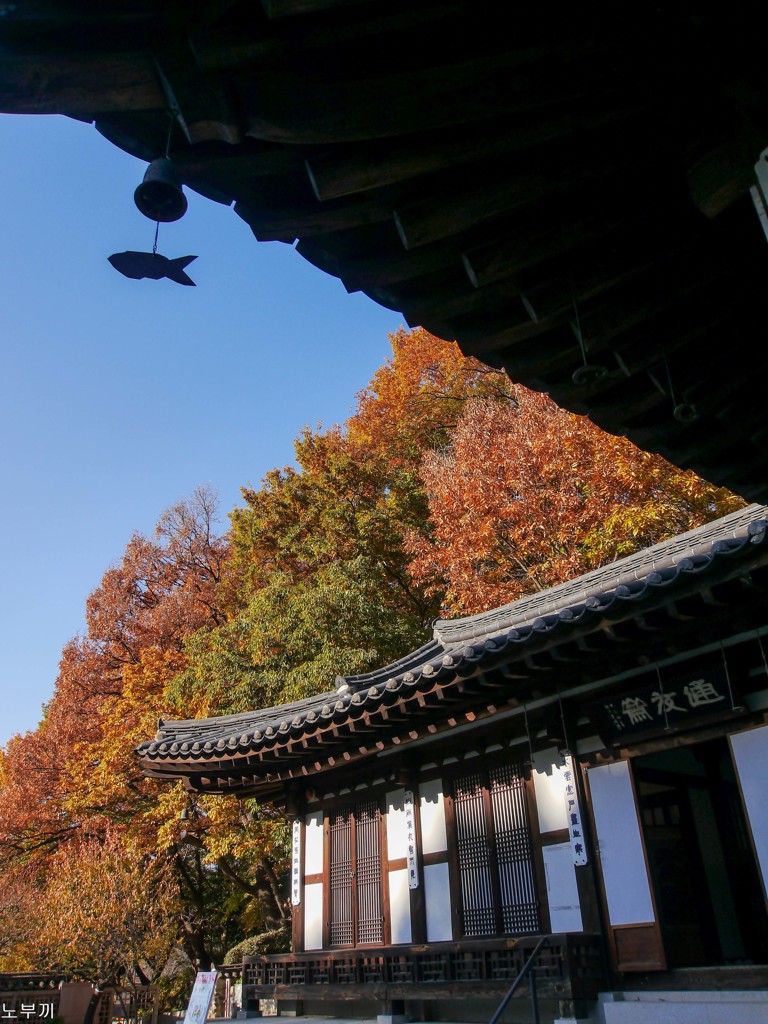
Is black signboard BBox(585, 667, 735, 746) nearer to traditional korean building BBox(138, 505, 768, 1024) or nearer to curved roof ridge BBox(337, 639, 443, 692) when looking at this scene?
traditional korean building BBox(138, 505, 768, 1024)

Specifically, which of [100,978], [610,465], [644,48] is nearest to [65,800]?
[100,978]

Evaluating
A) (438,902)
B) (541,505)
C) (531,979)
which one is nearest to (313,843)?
(438,902)

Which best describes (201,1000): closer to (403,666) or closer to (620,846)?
(620,846)

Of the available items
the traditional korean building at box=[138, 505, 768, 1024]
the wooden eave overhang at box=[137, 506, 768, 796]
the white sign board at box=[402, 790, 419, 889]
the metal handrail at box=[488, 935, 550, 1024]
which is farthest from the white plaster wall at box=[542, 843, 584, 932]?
the white sign board at box=[402, 790, 419, 889]

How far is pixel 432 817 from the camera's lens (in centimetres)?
919

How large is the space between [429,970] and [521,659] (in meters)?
3.88

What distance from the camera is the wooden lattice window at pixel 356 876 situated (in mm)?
9555

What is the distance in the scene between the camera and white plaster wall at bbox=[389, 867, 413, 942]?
8.98 m

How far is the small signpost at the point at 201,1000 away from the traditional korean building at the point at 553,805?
1.62m

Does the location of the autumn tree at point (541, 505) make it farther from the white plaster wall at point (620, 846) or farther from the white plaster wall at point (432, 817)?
the white plaster wall at point (620, 846)

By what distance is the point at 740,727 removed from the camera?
22.3 ft

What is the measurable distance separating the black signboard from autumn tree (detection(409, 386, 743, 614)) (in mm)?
9020

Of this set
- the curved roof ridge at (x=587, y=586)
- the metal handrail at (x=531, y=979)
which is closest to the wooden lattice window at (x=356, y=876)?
the curved roof ridge at (x=587, y=586)

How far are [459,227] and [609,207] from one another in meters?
0.66
